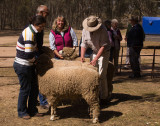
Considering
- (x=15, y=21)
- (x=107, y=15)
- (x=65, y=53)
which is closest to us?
(x=65, y=53)

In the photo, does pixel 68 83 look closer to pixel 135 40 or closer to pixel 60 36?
pixel 60 36

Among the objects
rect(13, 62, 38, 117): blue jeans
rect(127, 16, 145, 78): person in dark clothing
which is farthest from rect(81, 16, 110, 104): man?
rect(127, 16, 145, 78): person in dark clothing

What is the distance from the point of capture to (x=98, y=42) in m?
5.04

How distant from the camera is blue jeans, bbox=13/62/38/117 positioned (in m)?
4.42

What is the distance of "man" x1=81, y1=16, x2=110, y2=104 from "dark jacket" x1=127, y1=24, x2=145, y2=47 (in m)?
3.57

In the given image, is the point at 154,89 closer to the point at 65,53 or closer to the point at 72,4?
the point at 65,53

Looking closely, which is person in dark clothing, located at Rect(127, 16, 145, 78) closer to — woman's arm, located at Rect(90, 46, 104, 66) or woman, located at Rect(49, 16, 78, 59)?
woman, located at Rect(49, 16, 78, 59)

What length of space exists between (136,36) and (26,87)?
5.12 m

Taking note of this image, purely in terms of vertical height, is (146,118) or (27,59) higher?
(27,59)

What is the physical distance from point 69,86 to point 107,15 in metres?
50.4

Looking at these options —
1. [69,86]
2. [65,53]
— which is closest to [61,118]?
[69,86]

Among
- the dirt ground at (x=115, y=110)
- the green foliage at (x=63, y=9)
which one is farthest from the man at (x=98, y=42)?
the green foliage at (x=63, y=9)

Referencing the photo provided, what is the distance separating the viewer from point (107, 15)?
53.3 metres

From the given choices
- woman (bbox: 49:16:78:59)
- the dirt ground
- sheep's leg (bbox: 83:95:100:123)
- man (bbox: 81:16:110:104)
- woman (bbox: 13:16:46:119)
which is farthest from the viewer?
woman (bbox: 49:16:78:59)
